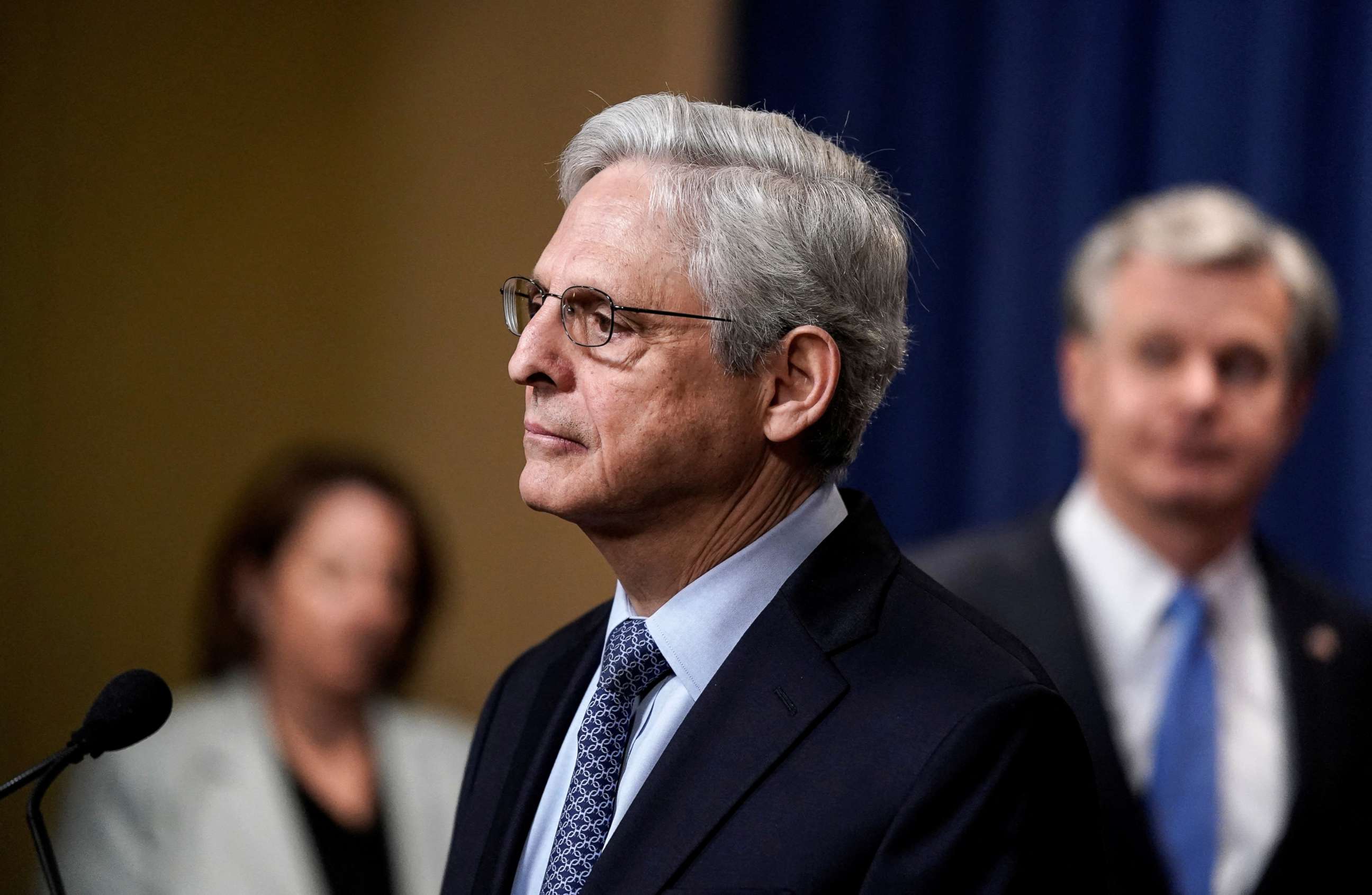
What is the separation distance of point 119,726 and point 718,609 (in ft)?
1.70

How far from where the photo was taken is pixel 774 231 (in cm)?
136

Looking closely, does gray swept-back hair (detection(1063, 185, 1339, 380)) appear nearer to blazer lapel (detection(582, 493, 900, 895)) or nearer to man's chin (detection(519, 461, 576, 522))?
blazer lapel (detection(582, 493, 900, 895))

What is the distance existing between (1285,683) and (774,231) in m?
1.55

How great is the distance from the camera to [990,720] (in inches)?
45.7

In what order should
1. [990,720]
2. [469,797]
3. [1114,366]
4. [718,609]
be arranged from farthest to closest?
[1114,366]
[469,797]
[718,609]
[990,720]

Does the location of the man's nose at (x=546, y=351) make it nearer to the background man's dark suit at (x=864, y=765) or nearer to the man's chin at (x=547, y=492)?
the man's chin at (x=547, y=492)

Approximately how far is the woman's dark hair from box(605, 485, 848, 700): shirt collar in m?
1.99

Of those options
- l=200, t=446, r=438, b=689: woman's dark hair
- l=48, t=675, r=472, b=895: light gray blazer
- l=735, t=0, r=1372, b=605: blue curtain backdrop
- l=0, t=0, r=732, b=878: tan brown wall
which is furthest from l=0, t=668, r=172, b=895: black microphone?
l=0, t=0, r=732, b=878: tan brown wall

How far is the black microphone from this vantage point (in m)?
1.18

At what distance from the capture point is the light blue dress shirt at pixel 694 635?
134 centimetres

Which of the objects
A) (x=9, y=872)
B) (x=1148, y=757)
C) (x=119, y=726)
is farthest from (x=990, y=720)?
(x=9, y=872)

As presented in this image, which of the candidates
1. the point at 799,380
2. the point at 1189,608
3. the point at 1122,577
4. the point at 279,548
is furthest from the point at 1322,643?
the point at 279,548

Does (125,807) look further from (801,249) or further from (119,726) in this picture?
(801,249)

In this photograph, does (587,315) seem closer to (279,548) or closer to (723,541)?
(723,541)
